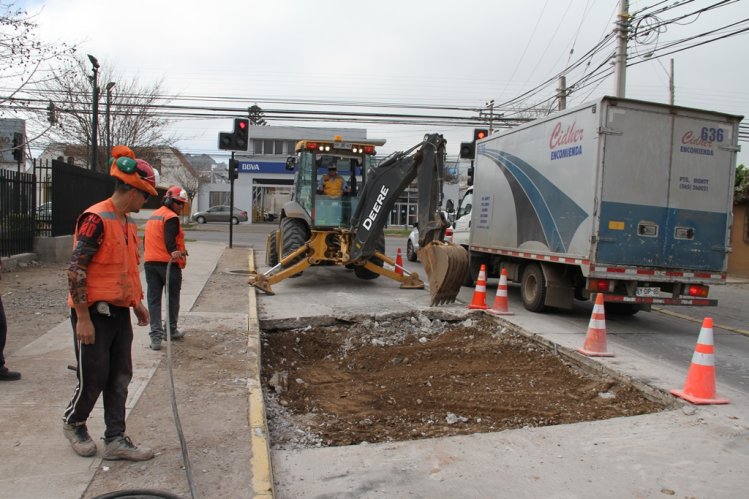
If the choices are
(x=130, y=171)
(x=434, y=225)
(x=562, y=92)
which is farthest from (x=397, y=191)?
(x=562, y=92)

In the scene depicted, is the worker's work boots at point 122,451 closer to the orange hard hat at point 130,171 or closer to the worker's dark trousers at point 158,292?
the orange hard hat at point 130,171

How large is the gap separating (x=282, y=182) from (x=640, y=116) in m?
40.7

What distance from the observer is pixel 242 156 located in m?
46.3

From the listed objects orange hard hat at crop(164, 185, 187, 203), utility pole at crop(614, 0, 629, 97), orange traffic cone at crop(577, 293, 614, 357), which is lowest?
orange traffic cone at crop(577, 293, 614, 357)

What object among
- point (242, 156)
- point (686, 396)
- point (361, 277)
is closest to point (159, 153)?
point (242, 156)

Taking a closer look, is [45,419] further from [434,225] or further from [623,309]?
[623,309]

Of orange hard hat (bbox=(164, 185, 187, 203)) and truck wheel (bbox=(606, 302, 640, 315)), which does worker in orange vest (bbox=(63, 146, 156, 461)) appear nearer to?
orange hard hat (bbox=(164, 185, 187, 203))

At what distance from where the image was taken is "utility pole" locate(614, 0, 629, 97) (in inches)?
658

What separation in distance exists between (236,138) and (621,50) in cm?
1188

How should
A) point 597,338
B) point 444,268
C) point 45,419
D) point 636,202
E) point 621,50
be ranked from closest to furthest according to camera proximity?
point 45,419
point 597,338
point 444,268
point 636,202
point 621,50

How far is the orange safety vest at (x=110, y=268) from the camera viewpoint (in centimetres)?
351

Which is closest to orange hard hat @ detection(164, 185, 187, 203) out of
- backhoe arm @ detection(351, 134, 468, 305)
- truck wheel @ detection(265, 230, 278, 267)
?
backhoe arm @ detection(351, 134, 468, 305)

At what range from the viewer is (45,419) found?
421cm

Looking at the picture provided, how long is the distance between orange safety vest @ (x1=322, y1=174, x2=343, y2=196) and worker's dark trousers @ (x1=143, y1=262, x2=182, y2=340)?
5385 millimetres
